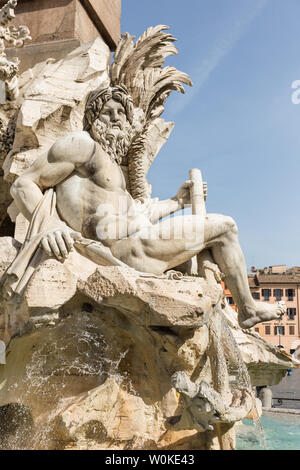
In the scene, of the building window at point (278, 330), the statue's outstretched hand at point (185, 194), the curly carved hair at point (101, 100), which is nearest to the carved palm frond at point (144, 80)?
the statue's outstretched hand at point (185, 194)

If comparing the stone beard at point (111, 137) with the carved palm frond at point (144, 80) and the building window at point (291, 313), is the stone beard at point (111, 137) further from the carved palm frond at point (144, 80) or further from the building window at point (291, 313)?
the building window at point (291, 313)

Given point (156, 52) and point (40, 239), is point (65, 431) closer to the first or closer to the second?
point (40, 239)

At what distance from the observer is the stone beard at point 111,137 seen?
419 cm

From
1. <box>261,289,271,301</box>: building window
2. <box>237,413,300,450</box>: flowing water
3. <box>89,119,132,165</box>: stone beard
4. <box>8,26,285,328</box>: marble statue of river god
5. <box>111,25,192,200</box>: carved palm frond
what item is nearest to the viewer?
<box>8,26,285,328</box>: marble statue of river god

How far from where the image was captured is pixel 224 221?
13.4ft

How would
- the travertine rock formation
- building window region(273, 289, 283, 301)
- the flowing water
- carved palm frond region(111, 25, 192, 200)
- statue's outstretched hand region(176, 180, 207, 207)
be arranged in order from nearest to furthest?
the travertine rock formation → statue's outstretched hand region(176, 180, 207, 207) → the flowing water → carved palm frond region(111, 25, 192, 200) → building window region(273, 289, 283, 301)

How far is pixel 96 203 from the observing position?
12.8ft

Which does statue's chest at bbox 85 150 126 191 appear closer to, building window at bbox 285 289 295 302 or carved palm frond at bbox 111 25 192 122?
carved palm frond at bbox 111 25 192 122

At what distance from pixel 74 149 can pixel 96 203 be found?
48 cm

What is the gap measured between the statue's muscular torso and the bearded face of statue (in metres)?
0.17

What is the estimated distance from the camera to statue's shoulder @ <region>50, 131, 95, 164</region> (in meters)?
3.87

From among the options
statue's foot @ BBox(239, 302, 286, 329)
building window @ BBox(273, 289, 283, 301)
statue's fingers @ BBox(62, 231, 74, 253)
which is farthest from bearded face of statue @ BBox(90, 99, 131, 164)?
building window @ BBox(273, 289, 283, 301)

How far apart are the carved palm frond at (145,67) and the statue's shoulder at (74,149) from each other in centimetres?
220
